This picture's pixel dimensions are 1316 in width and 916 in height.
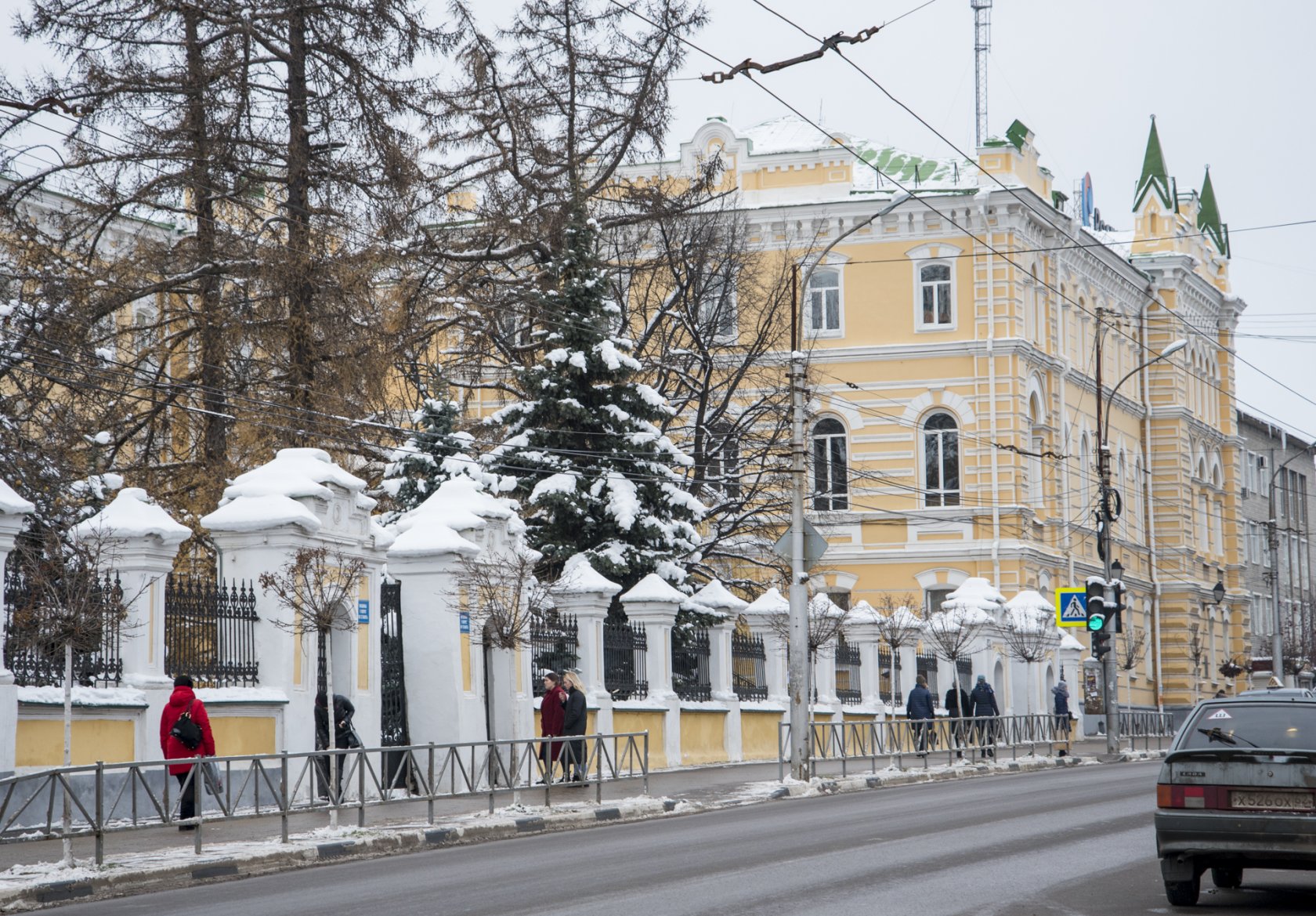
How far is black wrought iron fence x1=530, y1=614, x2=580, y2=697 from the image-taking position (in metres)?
27.4

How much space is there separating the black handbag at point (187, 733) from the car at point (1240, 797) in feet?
32.3

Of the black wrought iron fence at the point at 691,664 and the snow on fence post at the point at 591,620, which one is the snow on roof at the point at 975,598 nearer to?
the black wrought iron fence at the point at 691,664

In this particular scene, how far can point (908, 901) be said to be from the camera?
12.3 m

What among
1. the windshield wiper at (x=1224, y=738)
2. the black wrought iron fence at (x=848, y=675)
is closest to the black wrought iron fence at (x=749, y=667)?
the black wrought iron fence at (x=848, y=675)

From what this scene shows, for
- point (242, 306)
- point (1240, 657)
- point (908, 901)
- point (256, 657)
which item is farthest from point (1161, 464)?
point (908, 901)

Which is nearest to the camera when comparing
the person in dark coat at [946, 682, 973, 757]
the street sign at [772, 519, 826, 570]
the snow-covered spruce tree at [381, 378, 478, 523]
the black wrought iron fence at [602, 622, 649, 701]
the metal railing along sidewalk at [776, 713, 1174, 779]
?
the street sign at [772, 519, 826, 570]

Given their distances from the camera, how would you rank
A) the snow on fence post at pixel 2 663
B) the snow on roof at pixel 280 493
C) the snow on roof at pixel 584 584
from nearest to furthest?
the snow on fence post at pixel 2 663
the snow on roof at pixel 280 493
the snow on roof at pixel 584 584

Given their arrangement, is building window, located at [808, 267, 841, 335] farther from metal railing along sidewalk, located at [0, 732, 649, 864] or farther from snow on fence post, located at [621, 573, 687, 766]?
metal railing along sidewalk, located at [0, 732, 649, 864]

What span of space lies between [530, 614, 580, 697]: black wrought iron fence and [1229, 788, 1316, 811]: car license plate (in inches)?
628

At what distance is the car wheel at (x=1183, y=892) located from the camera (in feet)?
40.1

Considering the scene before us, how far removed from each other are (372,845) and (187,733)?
7.76ft

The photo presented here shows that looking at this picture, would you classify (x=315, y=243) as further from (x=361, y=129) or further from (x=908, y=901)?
(x=908, y=901)

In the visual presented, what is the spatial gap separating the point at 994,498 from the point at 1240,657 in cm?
2365

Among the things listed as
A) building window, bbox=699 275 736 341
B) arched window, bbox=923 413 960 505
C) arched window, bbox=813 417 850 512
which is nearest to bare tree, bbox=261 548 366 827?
building window, bbox=699 275 736 341
